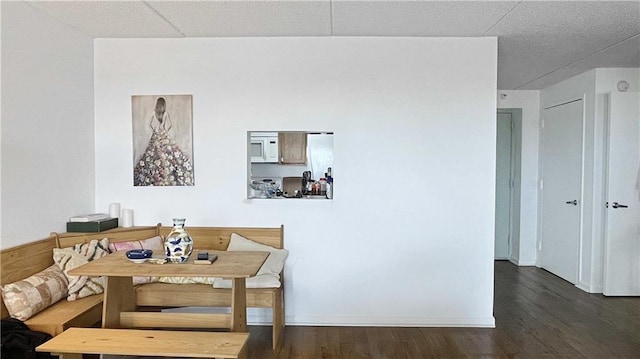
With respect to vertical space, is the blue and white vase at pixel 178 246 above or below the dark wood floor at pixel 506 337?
above

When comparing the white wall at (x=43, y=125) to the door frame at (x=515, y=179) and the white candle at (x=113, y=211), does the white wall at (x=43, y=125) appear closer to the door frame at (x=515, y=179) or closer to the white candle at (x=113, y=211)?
the white candle at (x=113, y=211)

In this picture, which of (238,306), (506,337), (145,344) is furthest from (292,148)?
(145,344)

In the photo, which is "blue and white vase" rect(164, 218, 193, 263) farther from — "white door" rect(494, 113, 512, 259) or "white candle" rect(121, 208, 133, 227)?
"white door" rect(494, 113, 512, 259)

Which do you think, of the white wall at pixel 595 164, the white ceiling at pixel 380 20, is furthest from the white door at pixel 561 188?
the white ceiling at pixel 380 20

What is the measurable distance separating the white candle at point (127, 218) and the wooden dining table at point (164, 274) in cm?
Result: 92

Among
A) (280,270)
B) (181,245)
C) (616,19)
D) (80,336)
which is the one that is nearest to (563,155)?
(616,19)

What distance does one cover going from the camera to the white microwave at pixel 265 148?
5238 mm

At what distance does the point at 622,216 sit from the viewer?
14.3 ft

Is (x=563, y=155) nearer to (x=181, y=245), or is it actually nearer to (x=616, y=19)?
(x=616, y=19)

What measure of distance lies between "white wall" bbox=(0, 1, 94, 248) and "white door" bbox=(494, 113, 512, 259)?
5071 mm

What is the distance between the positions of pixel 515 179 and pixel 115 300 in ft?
17.0

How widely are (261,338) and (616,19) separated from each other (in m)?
3.54

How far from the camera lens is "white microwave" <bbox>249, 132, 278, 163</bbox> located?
17.2 feet

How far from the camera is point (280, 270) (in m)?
3.28
